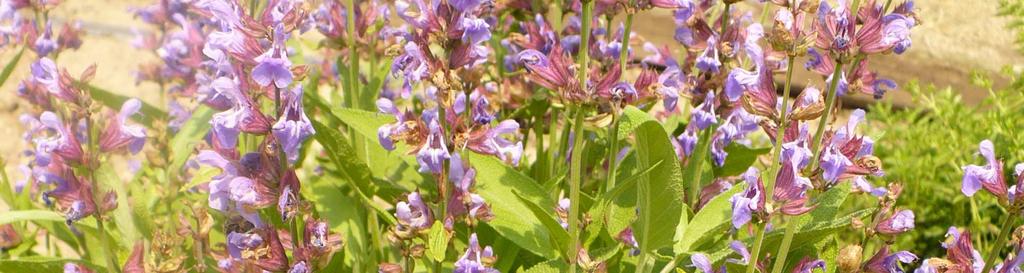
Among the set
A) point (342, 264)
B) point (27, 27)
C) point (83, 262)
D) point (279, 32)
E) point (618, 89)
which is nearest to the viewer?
point (279, 32)

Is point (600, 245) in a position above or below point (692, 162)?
below

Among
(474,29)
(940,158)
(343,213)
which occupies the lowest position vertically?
(940,158)

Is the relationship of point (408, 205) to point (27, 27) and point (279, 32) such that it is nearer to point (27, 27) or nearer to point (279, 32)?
point (279, 32)

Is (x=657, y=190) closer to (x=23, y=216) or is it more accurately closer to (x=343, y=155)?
(x=343, y=155)

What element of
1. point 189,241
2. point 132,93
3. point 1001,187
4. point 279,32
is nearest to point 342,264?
point 189,241

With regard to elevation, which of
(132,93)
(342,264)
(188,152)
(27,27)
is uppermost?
(27,27)

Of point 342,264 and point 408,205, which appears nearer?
point 408,205

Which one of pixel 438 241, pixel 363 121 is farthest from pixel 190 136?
pixel 438 241

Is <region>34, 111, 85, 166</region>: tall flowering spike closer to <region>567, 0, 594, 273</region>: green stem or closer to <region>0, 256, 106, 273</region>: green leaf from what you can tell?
<region>0, 256, 106, 273</region>: green leaf
